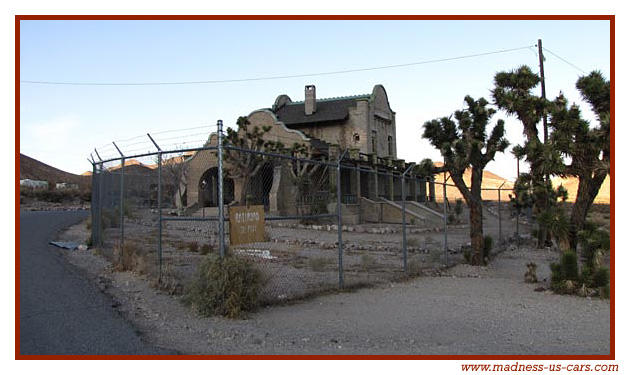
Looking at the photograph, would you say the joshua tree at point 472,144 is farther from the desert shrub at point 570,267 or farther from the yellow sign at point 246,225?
the yellow sign at point 246,225

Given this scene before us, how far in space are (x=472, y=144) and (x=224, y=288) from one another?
8.52m

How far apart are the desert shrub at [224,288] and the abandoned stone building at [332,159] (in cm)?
1644

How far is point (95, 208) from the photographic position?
47.3 ft

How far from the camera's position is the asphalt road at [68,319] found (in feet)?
19.3

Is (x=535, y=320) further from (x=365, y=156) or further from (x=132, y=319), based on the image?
(x=365, y=156)

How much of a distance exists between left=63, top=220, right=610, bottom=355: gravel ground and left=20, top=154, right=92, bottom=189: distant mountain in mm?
78389

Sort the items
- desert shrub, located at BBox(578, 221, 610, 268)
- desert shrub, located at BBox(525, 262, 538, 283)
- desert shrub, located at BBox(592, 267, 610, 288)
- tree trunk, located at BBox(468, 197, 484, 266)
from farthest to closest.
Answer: tree trunk, located at BBox(468, 197, 484, 266) → desert shrub, located at BBox(525, 262, 538, 283) → desert shrub, located at BBox(578, 221, 610, 268) → desert shrub, located at BBox(592, 267, 610, 288)

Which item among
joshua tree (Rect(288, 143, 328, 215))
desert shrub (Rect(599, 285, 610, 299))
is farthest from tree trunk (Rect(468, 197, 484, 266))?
joshua tree (Rect(288, 143, 328, 215))

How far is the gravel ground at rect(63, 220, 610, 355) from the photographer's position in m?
6.16

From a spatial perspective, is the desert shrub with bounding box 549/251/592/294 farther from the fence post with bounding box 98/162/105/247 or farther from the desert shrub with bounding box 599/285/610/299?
the fence post with bounding box 98/162/105/247

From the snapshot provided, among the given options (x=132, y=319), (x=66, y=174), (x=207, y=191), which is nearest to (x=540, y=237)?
(x=132, y=319)

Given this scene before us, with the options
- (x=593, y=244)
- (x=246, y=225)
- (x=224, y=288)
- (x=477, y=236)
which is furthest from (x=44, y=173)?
(x=593, y=244)

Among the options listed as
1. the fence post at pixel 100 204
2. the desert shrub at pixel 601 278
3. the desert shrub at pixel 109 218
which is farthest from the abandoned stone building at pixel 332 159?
the desert shrub at pixel 601 278

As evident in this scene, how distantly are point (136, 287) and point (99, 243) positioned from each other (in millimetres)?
5216
